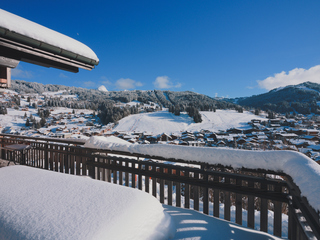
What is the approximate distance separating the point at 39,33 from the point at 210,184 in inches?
125

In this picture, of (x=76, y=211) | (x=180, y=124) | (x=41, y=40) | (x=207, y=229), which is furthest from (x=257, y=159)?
(x=180, y=124)

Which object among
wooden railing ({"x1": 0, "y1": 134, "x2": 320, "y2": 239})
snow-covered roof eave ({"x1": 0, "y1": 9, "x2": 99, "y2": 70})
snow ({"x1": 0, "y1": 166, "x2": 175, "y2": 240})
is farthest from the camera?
snow-covered roof eave ({"x1": 0, "y1": 9, "x2": 99, "y2": 70})

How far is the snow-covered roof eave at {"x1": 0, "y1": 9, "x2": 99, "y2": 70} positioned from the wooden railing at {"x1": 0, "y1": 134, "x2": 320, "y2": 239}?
5.66 feet

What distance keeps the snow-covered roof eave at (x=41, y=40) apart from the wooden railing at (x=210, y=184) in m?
1.73

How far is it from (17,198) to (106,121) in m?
75.9

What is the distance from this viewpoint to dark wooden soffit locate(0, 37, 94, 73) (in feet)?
6.82

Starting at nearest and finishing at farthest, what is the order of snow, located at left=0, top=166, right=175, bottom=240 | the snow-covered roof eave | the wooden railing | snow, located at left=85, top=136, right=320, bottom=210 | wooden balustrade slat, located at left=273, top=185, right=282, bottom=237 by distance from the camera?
snow, located at left=0, top=166, right=175, bottom=240 < snow, located at left=85, top=136, right=320, bottom=210 < the wooden railing < wooden balustrade slat, located at left=273, top=185, right=282, bottom=237 < the snow-covered roof eave

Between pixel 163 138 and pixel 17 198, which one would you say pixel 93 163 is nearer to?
pixel 17 198

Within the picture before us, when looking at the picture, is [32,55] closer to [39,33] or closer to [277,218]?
[39,33]

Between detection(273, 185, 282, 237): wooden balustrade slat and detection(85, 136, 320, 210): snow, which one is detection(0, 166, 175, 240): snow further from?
detection(273, 185, 282, 237): wooden balustrade slat

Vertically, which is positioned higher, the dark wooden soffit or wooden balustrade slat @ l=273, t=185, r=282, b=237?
the dark wooden soffit

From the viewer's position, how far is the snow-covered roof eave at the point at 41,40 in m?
1.96

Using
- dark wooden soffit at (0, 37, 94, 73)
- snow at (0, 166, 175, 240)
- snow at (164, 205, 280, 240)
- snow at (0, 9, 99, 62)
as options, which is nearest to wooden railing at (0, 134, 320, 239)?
snow at (164, 205, 280, 240)

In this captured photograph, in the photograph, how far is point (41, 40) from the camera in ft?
7.28
